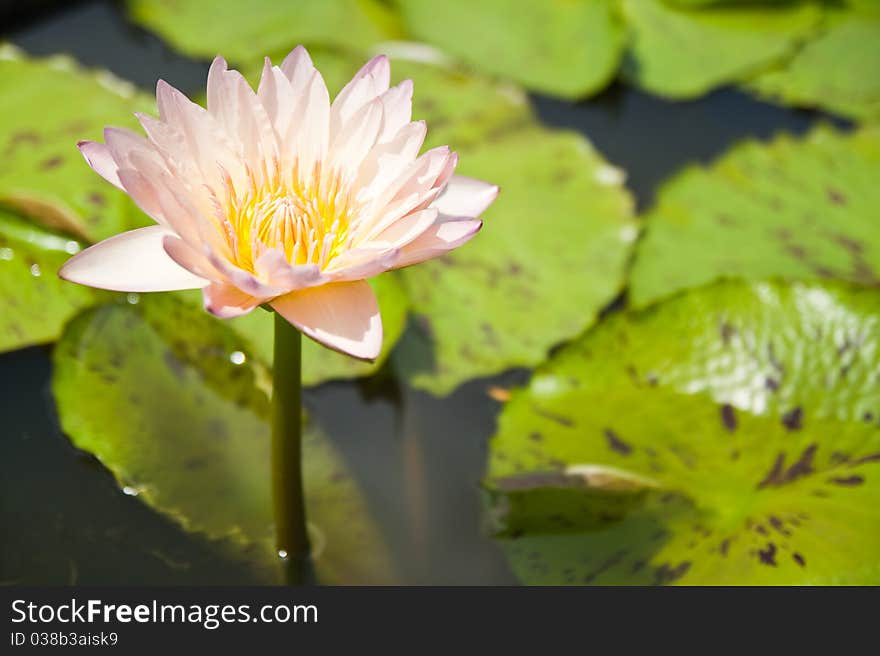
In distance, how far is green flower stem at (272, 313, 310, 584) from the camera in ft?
3.88

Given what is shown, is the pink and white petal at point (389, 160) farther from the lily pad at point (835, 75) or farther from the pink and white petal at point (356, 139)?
the lily pad at point (835, 75)

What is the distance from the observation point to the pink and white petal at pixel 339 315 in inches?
40.0

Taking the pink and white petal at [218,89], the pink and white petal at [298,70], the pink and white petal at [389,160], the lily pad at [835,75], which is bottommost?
the pink and white petal at [389,160]

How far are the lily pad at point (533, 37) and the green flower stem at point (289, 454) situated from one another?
144 centimetres

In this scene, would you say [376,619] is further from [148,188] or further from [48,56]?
A: [48,56]

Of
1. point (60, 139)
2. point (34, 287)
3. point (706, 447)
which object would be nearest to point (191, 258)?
point (34, 287)

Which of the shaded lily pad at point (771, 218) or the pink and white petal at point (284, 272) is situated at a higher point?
the shaded lily pad at point (771, 218)

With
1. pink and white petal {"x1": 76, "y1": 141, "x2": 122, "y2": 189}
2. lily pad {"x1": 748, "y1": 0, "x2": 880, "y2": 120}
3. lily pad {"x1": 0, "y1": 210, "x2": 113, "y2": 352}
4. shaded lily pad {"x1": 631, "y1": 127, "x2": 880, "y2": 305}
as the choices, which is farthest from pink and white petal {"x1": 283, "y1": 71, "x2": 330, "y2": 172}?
lily pad {"x1": 748, "y1": 0, "x2": 880, "y2": 120}

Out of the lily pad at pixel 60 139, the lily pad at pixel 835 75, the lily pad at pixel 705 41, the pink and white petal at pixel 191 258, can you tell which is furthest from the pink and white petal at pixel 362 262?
the lily pad at pixel 835 75

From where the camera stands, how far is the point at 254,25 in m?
2.48

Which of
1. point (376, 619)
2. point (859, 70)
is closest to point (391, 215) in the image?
point (376, 619)

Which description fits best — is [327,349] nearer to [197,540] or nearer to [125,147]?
[197,540]

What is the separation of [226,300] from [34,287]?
0.82 metres

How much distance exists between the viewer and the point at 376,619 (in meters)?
1.40
